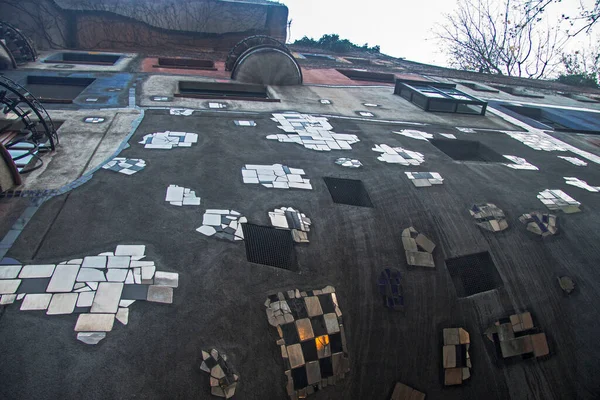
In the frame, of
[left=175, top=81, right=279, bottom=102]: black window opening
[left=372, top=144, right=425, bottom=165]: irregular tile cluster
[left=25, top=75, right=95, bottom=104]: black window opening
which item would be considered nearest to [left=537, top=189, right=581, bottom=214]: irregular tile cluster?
[left=372, top=144, right=425, bottom=165]: irregular tile cluster

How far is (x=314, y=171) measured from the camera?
8469mm

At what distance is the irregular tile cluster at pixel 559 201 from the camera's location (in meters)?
8.33

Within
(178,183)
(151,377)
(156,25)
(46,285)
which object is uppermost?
(156,25)

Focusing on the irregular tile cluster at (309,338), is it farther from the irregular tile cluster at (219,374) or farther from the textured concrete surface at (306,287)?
Result: the irregular tile cluster at (219,374)

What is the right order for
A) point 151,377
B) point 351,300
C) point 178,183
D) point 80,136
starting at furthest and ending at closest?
point 80,136
point 178,183
point 351,300
point 151,377

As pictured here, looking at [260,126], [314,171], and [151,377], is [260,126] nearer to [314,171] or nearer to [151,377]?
[314,171]

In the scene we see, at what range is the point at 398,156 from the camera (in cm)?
970

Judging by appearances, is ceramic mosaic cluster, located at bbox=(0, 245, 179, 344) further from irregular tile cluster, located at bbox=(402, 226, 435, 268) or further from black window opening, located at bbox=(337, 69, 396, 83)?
black window opening, located at bbox=(337, 69, 396, 83)

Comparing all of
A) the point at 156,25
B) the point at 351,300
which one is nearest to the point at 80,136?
the point at 351,300

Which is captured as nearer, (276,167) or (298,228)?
(298,228)

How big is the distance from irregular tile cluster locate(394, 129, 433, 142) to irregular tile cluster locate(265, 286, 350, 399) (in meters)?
6.99

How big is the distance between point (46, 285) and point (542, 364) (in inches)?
287

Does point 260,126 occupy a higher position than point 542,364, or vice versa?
point 260,126

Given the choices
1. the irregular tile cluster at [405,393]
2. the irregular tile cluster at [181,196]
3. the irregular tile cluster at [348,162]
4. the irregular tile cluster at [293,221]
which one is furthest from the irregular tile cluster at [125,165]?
the irregular tile cluster at [405,393]
